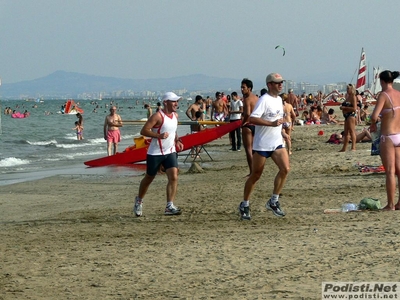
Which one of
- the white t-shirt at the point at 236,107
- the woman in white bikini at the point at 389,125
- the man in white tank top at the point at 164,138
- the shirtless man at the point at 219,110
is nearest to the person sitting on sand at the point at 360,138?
the white t-shirt at the point at 236,107

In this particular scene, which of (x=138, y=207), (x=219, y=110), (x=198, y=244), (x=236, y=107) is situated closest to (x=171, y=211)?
(x=138, y=207)

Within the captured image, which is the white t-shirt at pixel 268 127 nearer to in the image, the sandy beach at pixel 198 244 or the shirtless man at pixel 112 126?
the sandy beach at pixel 198 244

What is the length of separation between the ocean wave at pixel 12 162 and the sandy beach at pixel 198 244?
9.74 meters

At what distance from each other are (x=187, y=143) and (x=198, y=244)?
10.2m

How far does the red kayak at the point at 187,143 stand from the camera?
56.7 feet

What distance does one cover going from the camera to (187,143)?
57.6 feet

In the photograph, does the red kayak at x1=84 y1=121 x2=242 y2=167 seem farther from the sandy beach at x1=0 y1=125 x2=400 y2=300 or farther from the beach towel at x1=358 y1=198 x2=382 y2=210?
the beach towel at x1=358 y1=198 x2=382 y2=210

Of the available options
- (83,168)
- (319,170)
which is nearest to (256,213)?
(319,170)

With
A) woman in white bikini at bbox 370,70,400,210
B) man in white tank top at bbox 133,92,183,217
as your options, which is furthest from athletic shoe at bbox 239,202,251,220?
woman in white bikini at bbox 370,70,400,210

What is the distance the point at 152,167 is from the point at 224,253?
255 cm

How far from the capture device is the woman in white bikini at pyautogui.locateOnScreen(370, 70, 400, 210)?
8.61 metres

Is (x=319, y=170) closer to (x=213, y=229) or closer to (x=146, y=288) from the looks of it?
(x=213, y=229)

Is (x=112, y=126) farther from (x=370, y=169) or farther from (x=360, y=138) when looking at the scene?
(x=370, y=169)

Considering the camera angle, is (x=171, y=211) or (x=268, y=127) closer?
(x=268, y=127)
